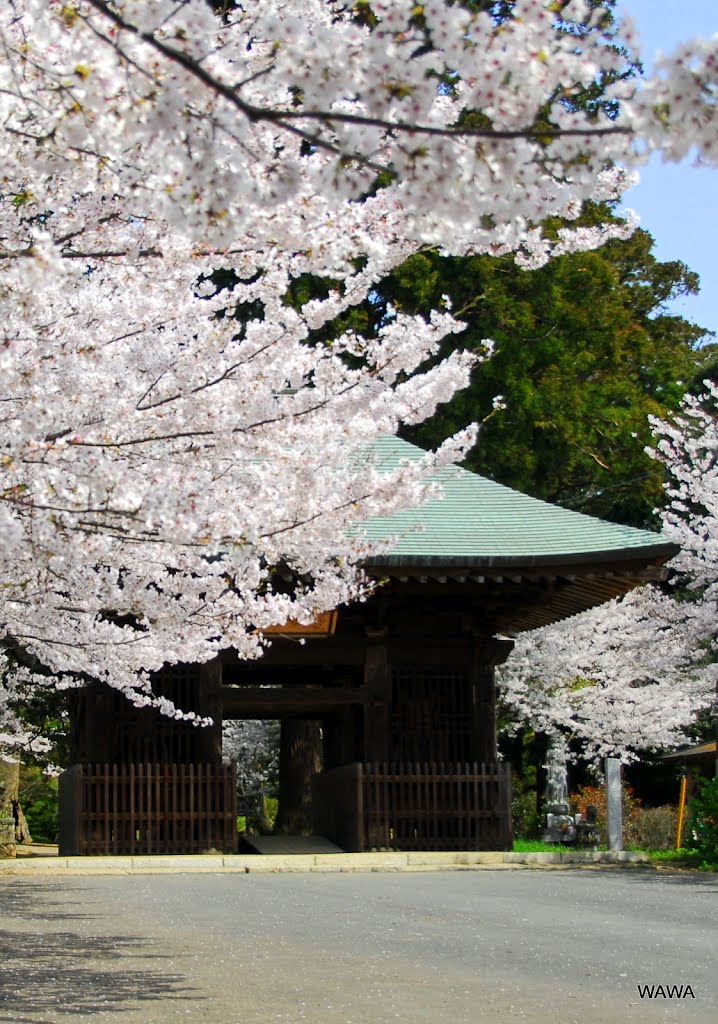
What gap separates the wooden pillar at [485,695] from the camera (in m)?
18.3

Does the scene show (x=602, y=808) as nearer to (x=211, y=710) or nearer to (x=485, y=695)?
(x=485, y=695)

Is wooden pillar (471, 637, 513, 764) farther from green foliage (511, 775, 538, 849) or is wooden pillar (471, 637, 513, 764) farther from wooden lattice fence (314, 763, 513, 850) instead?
green foliage (511, 775, 538, 849)

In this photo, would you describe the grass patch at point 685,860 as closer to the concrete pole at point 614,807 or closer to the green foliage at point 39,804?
the concrete pole at point 614,807

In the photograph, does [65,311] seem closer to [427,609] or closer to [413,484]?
[413,484]

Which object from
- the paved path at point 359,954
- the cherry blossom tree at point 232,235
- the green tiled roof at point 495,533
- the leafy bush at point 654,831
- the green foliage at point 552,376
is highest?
the green foliage at point 552,376

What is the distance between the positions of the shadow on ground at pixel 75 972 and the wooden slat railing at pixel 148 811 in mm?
7018

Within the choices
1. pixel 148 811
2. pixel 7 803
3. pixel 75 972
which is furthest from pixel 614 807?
pixel 75 972

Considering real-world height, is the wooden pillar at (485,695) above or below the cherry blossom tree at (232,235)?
below

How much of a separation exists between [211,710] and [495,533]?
4.52 metres

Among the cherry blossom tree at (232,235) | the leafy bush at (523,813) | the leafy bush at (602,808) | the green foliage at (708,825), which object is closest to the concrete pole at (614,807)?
the green foliage at (708,825)

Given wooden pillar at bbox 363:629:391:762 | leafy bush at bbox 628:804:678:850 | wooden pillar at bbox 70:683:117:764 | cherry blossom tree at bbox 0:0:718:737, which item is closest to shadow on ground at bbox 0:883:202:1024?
cherry blossom tree at bbox 0:0:718:737

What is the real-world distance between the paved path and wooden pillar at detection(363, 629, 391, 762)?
519cm

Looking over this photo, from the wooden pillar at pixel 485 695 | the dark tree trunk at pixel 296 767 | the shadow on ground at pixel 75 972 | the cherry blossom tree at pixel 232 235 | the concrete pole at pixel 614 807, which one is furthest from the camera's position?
the dark tree trunk at pixel 296 767

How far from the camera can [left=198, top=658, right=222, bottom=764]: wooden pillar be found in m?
17.6
